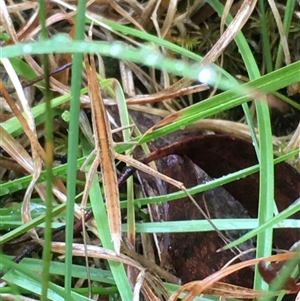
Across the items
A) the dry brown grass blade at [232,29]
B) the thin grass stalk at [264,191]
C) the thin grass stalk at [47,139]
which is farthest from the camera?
the dry brown grass blade at [232,29]

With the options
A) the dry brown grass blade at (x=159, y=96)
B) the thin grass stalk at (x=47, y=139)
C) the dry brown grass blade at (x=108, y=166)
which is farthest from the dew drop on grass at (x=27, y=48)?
the dry brown grass blade at (x=159, y=96)

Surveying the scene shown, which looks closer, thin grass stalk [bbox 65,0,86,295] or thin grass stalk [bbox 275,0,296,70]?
thin grass stalk [bbox 65,0,86,295]

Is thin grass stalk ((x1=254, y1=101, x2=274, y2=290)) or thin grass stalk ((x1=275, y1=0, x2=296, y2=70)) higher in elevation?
thin grass stalk ((x1=275, y1=0, x2=296, y2=70))

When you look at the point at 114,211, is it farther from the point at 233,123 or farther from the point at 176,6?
the point at 176,6

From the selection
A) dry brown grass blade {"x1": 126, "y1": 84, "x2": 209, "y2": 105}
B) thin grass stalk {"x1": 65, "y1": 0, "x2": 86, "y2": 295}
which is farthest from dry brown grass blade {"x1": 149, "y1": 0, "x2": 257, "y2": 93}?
thin grass stalk {"x1": 65, "y1": 0, "x2": 86, "y2": 295}

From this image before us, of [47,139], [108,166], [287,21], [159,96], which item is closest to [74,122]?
[47,139]

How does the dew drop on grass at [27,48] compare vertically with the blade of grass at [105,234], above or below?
above

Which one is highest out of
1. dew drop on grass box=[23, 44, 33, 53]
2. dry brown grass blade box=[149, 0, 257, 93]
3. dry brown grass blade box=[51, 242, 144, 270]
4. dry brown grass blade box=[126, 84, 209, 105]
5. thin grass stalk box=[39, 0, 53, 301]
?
dry brown grass blade box=[149, 0, 257, 93]

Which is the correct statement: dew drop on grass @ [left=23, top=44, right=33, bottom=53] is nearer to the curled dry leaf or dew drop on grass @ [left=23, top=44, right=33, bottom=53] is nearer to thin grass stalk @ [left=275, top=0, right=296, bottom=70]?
the curled dry leaf

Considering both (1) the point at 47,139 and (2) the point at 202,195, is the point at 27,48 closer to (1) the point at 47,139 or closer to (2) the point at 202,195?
(1) the point at 47,139

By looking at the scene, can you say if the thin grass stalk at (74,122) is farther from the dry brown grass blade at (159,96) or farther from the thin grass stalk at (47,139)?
the dry brown grass blade at (159,96)

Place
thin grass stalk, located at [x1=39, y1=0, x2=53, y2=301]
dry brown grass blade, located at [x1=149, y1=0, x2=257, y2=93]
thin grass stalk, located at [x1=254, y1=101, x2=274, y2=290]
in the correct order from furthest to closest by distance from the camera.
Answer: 1. dry brown grass blade, located at [x1=149, y1=0, x2=257, y2=93]
2. thin grass stalk, located at [x1=254, y1=101, x2=274, y2=290]
3. thin grass stalk, located at [x1=39, y1=0, x2=53, y2=301]
